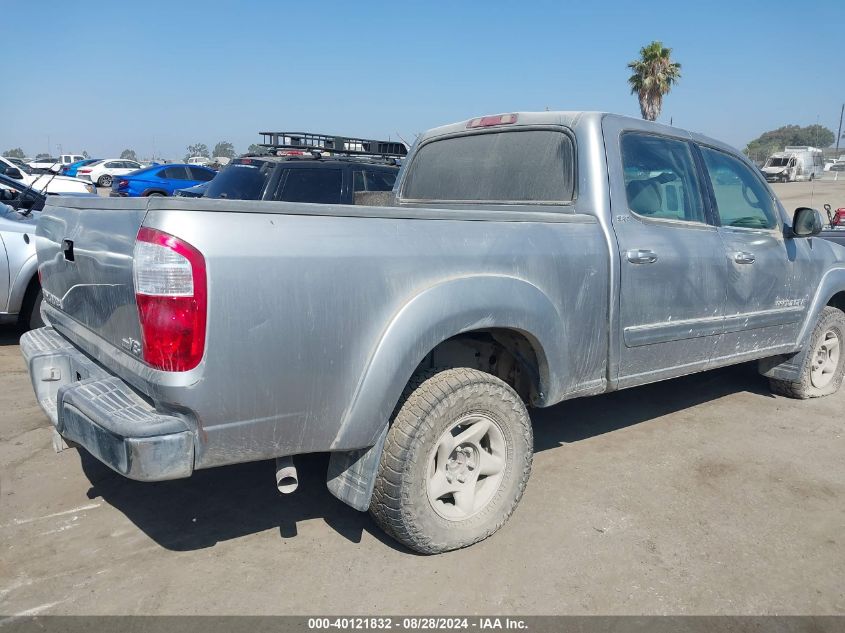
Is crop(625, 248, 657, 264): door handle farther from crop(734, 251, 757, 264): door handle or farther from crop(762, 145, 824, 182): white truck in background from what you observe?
crop(762, 145, 824, 182): white truck in background

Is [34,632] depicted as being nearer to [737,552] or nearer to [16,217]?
[737,552]

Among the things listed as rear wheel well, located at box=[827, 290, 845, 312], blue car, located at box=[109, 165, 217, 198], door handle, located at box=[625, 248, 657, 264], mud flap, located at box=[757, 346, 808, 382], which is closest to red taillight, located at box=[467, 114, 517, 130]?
door handle, located at box=[625, 248, 657, 264]

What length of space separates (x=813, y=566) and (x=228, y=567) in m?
2.54

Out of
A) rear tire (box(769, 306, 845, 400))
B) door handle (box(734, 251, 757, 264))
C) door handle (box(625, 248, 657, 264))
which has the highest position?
door handle (box(625, 248, 657, 264))

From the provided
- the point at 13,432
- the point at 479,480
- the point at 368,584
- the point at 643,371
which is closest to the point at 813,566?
the point at 643,371

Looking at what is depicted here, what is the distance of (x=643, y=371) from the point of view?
146 inches

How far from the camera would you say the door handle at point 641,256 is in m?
3.46

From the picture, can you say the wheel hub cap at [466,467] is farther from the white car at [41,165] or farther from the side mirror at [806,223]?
the white car at [41,165]

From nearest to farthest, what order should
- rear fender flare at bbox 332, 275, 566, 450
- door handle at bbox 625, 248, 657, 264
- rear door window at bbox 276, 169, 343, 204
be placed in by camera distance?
rear fender flare at bbox 332, 275, 566, 450 → door handle at bbox 625, 248, 657, 264 → rear door window at bbox 276, 169, 343, 204

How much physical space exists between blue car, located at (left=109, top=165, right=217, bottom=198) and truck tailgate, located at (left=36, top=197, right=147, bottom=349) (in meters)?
16.9

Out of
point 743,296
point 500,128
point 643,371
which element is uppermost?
point 500,128

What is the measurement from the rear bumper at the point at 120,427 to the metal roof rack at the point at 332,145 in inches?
329

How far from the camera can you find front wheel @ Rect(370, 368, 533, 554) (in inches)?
109

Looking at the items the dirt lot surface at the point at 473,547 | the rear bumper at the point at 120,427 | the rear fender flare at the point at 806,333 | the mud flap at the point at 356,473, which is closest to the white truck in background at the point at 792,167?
the rear fender flare at the point at 806,333
